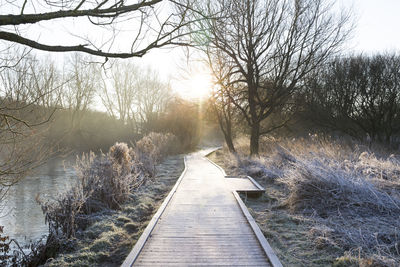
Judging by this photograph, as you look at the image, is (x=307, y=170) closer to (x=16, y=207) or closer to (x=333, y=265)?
(x=333, y=265)

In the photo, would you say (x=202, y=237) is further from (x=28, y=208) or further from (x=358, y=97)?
(x=358, y=97)

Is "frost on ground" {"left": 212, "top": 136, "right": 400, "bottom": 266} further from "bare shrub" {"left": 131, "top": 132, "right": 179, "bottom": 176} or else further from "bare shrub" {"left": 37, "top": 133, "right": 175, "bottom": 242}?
"bare shrub" {"left": 131, "top": 132, "right": 179, "bottom": 176}

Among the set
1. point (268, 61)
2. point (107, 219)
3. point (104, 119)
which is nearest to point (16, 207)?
point (107, 219)

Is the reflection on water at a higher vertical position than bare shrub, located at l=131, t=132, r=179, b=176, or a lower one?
lower

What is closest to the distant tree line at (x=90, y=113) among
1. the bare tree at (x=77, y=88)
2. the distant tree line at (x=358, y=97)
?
the bare tree at (x=77, y=88)

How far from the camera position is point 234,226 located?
5.25 meters

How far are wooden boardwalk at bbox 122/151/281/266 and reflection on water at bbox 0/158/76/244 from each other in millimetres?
2478

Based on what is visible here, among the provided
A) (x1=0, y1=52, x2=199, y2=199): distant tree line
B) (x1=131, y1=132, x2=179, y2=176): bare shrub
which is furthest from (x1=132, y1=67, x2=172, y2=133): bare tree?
(x1=131, y1=132, x2=179, y2=176): bare shrub

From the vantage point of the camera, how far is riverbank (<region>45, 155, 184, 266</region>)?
4.54 meters

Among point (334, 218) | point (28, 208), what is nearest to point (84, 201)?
point (28, 208)

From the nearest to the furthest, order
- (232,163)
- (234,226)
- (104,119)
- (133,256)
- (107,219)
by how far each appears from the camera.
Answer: (133,256), (234,226), (107,219), (232,163), (104,119)

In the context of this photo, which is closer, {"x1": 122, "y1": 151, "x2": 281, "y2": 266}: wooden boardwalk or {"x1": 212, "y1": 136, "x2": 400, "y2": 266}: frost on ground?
{"x1": 122, "y1": 151, "x2": 281, "y2": 266}: wooden boardwalk

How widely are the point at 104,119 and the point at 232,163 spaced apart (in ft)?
69.5

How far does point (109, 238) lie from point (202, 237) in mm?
1810
